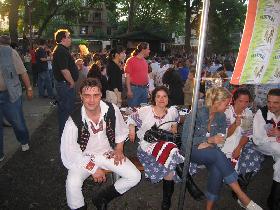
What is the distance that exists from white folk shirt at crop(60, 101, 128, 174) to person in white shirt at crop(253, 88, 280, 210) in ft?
6.14

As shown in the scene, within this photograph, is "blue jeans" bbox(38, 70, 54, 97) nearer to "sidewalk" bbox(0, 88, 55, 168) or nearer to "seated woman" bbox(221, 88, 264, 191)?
"sidewalk" bbox(0, 88, 55, 168)

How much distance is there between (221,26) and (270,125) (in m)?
42.1

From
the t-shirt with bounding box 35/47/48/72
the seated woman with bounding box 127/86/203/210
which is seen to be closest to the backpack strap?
the seated woman with bounding box 127/86/203/210

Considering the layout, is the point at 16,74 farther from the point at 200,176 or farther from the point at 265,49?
the point at 265,49

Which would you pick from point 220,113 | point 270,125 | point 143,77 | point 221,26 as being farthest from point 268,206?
point 221,26

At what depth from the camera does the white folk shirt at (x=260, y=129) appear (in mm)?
4219

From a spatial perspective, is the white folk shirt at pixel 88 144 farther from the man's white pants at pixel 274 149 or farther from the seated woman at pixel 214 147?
the man's white pants at pixel 274 149

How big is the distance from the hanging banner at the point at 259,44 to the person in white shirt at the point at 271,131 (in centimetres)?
135

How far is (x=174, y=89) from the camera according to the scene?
26.9 ft

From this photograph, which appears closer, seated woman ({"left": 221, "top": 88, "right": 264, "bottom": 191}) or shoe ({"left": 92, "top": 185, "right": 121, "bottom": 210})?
shoe ({"left": 92, "top": 185, "right": 121, "bottom": 210})

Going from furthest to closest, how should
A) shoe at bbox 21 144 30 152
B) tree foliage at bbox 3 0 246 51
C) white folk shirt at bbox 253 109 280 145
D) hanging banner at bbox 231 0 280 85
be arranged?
tree foliage at bbox 3 0 246 51 → shoe at bbox 21 144 30 152 → white folk shirt at bbox 253 109 280 145 → hanging banner at bbox 231 0 280 85

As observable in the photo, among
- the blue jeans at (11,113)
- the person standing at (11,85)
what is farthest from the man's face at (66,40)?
the blue jeans at (11,113)

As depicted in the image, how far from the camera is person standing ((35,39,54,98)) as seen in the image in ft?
36.1

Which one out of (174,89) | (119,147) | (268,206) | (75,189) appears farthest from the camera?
(174,89)
